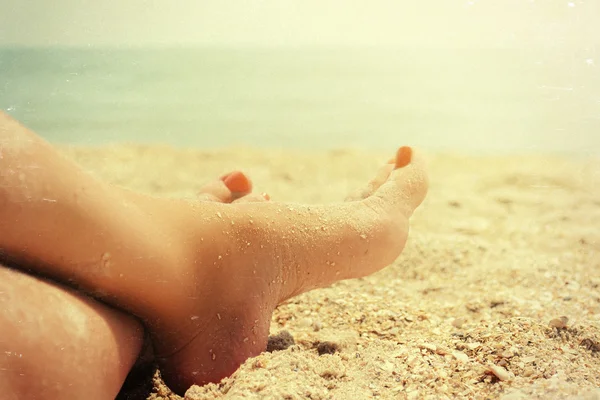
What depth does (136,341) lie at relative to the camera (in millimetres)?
819

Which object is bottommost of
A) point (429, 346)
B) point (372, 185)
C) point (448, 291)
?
point (448, 291)

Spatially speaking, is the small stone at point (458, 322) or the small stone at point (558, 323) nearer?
the small stone at point (558, 323)

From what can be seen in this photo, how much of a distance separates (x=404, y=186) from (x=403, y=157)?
0.14m

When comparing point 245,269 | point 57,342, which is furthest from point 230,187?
point 57,342

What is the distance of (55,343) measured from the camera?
67cm

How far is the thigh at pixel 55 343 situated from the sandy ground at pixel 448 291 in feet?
0.51

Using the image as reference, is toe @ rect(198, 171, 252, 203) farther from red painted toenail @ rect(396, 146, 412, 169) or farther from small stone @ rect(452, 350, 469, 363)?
small stone @ rect(452, 350, 469, 363)

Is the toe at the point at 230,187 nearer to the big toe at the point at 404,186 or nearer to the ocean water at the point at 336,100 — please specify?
the big toe at the point at 404,186

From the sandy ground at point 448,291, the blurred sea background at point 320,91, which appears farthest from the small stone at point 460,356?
the blurred sea background at point 320,91

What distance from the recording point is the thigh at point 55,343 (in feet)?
2.06

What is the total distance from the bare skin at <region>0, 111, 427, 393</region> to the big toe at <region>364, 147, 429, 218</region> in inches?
2.5

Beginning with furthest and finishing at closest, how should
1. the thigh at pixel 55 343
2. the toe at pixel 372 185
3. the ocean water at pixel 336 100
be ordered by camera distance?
1. the ocean water at pixel 336 100
2. the toe at pixel 372 185
3. the thigh at pixel 55 343

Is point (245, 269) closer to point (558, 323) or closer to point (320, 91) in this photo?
point (558, 323)

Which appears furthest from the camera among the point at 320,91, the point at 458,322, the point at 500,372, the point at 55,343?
the point at 320,91
